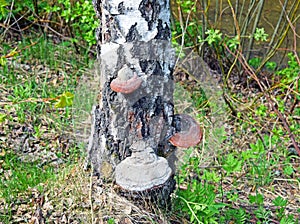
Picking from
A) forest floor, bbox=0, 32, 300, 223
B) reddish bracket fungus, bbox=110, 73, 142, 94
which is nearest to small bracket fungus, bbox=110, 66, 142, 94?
reddish bracket fungus, bbox=110, 73, 142, 94

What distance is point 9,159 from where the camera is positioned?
3379 mm

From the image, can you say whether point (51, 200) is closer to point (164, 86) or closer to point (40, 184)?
point (40, 184)

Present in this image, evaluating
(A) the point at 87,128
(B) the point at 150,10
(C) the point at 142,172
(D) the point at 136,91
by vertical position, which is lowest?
(A) the point at 87,128

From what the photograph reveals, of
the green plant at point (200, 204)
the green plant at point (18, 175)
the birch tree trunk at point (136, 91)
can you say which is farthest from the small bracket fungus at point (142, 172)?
the green plant at point (18, 175)

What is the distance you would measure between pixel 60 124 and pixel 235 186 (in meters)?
1.64

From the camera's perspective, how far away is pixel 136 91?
238 centimetres

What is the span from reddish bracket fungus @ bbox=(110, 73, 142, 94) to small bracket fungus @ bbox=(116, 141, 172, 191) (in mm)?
389

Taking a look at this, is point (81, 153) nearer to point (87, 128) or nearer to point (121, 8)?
point (87, 128)

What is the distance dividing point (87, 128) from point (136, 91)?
1487 millimetres

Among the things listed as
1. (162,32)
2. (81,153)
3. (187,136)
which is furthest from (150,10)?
(81,153)

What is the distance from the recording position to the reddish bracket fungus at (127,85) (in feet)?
7.44

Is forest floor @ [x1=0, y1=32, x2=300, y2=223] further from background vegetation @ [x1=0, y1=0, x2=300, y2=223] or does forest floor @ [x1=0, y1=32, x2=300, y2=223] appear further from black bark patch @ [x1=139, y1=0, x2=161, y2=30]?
black bark patch @ [x1=139, y1=0, x2=161, y2=30]

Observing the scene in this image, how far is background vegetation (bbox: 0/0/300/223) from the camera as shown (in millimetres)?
2615

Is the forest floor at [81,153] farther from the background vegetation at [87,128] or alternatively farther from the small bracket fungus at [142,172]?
the small bracket fungus at [142,172]
